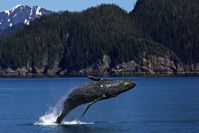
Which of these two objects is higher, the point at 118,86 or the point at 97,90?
the point at 118,86

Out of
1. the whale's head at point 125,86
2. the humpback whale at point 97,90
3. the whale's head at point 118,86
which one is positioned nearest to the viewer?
the whale's head at point 125,86

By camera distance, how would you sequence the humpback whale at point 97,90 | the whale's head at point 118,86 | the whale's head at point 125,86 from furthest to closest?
the humpback whale at point 97,90
the whale's head at point 118,86
the whale's head at point 125,86

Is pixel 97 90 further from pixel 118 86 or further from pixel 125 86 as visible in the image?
pixel 125 86

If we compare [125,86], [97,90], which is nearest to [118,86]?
[125,86]

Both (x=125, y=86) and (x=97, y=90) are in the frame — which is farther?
(x=97, y=90)

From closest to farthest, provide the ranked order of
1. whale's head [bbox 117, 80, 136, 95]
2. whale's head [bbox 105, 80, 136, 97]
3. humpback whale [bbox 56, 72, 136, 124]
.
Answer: whale's head [bbox 117, 80, 136, 95], whale's head [bbox 105, 80, 136, 97], humpback whale [bbox 56, 72, 136, 124]

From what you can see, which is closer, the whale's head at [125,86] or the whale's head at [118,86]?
→ the whale's head at [125,86]

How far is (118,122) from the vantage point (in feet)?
160

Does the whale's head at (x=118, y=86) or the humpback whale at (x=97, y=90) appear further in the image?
the humpback whale at (x=97, y=90)

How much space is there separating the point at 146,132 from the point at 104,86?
1325 centimetres

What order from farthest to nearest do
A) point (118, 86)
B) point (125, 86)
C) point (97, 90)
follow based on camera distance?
1. point (97, 90)
2. point (118, 86)
3. point (125, 86)

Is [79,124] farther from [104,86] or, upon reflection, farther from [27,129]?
[104,86]

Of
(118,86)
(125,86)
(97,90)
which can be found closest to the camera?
(125,86)

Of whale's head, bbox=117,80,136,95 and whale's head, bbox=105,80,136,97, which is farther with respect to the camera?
whale's head, bbox=105,80,136,97
